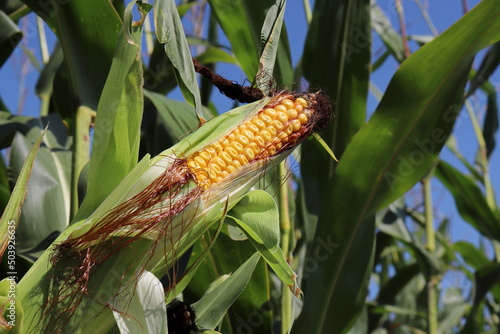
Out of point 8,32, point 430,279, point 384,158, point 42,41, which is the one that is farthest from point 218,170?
point 42,41

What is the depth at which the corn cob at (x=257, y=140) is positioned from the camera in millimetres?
A: 842

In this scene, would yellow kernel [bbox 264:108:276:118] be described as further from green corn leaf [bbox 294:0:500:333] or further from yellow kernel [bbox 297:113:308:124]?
green corn leaf [bbox 294:0:500:333]

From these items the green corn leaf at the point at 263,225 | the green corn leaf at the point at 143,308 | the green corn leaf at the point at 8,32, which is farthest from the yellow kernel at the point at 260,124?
the green corn leaf at the point at 8,32

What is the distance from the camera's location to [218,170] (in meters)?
0.84

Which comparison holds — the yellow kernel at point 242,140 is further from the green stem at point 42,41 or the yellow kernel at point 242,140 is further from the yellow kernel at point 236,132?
the green stem at point 42,41

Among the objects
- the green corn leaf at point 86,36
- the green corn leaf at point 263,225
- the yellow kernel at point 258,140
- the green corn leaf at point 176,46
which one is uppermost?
the green corn leaf at point 86,36

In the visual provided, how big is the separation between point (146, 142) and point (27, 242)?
0.55 m

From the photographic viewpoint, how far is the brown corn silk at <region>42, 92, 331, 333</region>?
0.77 m

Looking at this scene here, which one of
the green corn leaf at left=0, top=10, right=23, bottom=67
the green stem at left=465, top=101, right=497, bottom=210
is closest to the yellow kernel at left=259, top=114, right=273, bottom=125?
the green corn leaf at left=0, top=10, right=23, bottom=67

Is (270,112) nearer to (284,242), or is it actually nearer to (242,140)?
(242,140)

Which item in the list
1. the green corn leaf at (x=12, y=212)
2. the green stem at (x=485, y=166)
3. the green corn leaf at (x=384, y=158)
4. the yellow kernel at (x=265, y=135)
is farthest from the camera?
the green stem at (x=485, y=166)

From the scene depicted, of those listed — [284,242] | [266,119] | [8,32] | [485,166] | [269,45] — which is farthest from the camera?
[485,166]

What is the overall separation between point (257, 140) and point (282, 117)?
0.06 m

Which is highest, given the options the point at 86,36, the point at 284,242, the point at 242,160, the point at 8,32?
the point at 8,32
